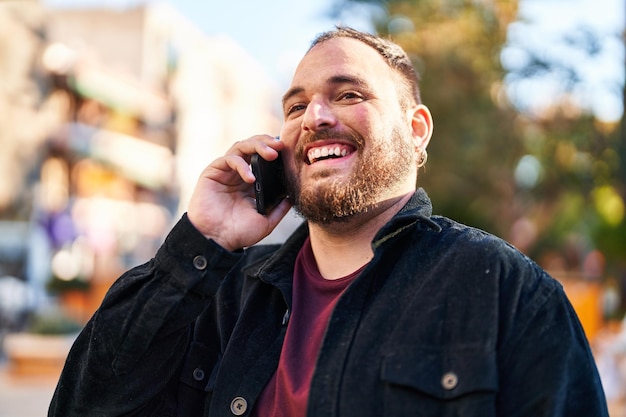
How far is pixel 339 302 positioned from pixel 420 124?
0.76 metres

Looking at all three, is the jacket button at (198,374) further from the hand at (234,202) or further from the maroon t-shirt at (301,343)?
the hand at (234,202)

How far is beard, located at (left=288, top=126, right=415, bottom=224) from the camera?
2348mm

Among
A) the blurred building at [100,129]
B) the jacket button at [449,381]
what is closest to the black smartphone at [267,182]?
A: the jacket button at [449,381]

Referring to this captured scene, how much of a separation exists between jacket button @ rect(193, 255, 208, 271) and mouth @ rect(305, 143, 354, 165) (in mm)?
441

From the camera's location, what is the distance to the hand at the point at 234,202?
249cm

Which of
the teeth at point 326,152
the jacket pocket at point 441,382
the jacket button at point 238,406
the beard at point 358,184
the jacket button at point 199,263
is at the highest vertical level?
the teeth at point 326,152

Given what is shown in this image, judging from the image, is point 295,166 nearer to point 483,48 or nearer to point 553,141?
point 553,141

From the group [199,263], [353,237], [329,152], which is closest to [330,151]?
[329,152]

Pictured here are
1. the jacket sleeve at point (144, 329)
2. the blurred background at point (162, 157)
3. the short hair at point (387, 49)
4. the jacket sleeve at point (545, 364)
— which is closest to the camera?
the jacket sleeve at point (545, 364)

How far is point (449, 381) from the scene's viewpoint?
6.26 ft

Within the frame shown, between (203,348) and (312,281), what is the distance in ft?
1.29

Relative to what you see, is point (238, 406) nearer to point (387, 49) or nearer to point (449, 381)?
point (449, 381)

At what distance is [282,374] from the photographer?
2.22 meters

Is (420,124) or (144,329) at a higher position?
(420,124)
